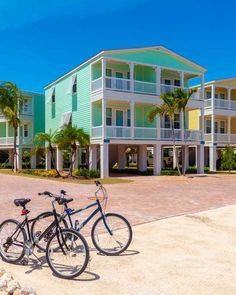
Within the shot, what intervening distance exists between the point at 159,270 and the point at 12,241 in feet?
8.31

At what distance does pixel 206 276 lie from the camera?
5207 mm

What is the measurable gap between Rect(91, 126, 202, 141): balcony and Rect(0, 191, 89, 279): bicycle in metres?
20.0

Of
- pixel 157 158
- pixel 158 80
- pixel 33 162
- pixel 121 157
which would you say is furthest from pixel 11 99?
pixel 157 158

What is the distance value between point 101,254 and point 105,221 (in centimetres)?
59

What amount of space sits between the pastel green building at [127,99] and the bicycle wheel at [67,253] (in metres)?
19.8

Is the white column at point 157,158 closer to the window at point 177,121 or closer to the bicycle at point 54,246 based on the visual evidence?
the window at point 177,121

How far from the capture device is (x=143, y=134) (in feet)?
91.6

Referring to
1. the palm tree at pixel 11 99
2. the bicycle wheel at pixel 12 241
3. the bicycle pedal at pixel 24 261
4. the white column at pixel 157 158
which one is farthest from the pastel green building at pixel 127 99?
the bicycle pedal at pixel 24 261

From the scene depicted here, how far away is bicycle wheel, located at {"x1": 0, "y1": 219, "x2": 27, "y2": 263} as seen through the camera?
19.2ft

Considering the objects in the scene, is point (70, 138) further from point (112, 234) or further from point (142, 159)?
point (112, 234)

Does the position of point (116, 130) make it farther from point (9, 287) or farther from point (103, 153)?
point (9, 287)

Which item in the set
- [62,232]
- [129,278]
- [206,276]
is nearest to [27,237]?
[62,232]

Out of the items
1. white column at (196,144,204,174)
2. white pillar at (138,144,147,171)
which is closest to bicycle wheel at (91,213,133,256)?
white pillar at (138,144,147,171)

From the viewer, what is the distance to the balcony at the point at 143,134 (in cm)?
2630
